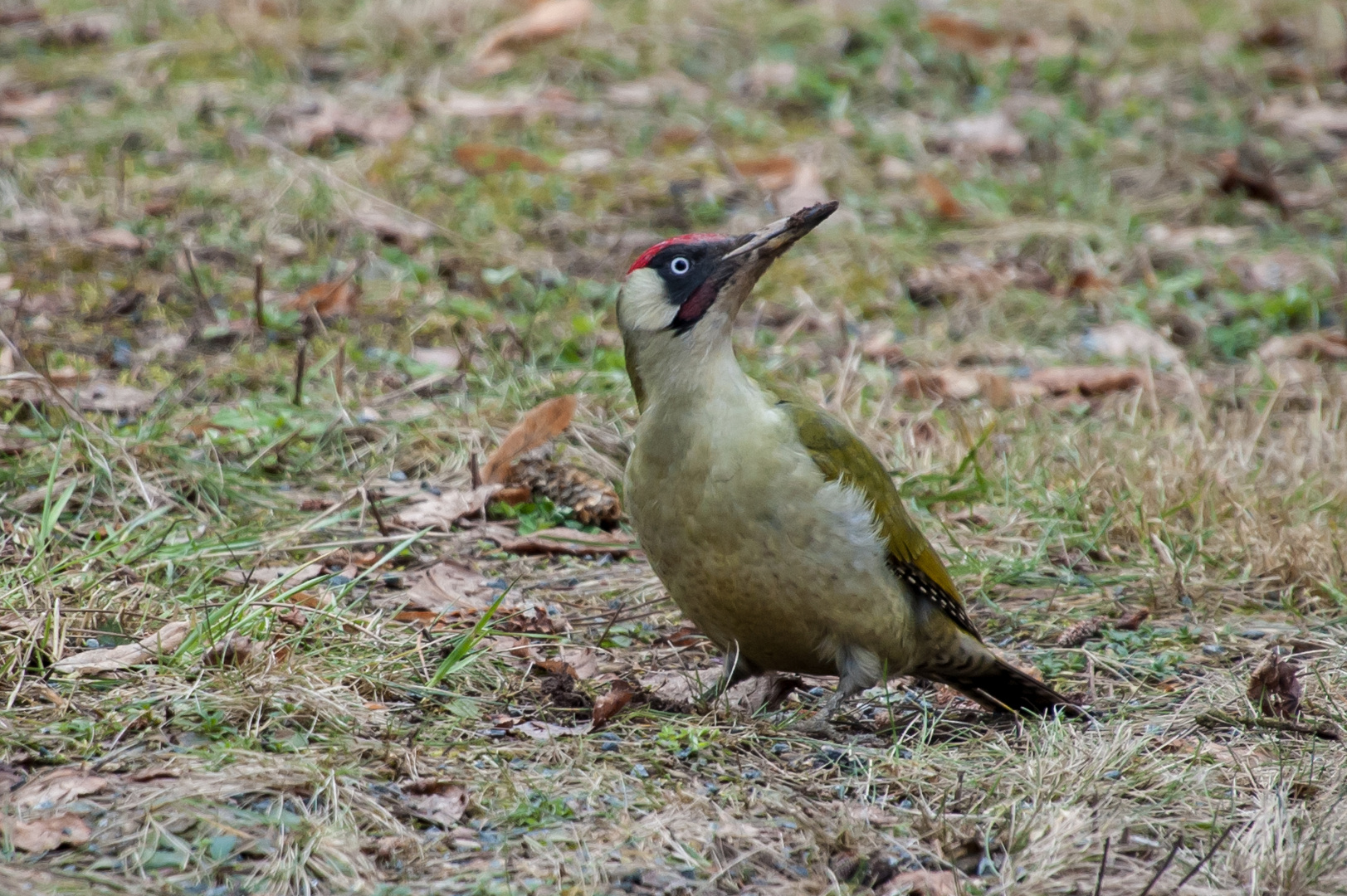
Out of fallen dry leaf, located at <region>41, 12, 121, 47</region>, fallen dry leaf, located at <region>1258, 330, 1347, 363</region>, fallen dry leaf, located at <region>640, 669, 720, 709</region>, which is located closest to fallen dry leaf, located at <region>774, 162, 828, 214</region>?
fallen dry leaf, located at <region>1258, 330, 1347, 363</region>

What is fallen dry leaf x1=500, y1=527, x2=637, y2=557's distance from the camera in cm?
490

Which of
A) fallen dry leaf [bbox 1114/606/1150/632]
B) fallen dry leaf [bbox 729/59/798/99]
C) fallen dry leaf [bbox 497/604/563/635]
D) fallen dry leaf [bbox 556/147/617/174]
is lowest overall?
fallen dry leaf [bbox 1114/606/1150/632]

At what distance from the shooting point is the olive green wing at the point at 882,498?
3799mm

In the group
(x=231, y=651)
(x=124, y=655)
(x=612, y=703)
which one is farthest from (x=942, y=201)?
(x=124, y=655)

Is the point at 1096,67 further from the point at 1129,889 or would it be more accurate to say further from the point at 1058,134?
the point at 1129,889

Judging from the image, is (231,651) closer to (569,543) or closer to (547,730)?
(547,730)

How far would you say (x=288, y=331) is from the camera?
6168 mm

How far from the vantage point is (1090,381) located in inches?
250

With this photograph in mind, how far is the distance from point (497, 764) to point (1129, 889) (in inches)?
50.1

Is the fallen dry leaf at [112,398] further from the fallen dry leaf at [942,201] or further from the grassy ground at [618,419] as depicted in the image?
the fallen dry leaf at [942,201]

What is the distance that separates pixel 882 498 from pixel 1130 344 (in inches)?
128

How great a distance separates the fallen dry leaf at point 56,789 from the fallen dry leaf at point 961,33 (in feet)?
28.3

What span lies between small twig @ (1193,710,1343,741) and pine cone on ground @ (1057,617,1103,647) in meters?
0.65

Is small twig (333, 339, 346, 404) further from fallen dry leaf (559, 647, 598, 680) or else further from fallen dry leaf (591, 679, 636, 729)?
fallen dry leaf (591, 679, 636, 729)
